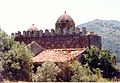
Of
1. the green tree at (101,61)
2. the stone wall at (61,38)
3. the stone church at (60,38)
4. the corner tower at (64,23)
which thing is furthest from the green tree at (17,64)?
the corner tower at (64,23)

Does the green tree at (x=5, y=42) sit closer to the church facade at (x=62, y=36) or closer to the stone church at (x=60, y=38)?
the stone church at (x=60, y=38)

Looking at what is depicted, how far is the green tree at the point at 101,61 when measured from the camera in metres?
40.2

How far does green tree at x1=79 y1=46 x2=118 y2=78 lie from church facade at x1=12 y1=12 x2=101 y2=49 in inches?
276

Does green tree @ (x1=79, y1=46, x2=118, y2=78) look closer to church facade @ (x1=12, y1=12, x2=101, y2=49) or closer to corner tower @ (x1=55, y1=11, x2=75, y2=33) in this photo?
church facade @ (x1=12, y1=12, x2=101, y2=49)

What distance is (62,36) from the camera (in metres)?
48.6

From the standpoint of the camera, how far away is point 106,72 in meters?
40.5

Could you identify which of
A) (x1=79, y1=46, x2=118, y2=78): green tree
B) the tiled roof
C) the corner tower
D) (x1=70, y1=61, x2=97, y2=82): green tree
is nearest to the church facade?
the corner tower

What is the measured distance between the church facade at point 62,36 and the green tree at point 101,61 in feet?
23.0

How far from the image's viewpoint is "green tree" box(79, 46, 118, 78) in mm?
40250

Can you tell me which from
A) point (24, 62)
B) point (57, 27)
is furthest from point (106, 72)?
point (57, 27)

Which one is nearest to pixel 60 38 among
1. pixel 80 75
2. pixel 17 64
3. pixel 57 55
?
pixel 57 55

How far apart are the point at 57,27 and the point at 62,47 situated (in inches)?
108

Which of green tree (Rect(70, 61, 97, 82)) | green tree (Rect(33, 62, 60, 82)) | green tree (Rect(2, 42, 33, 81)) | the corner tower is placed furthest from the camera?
the corner tower

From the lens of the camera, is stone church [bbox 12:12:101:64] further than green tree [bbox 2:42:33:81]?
Yes
